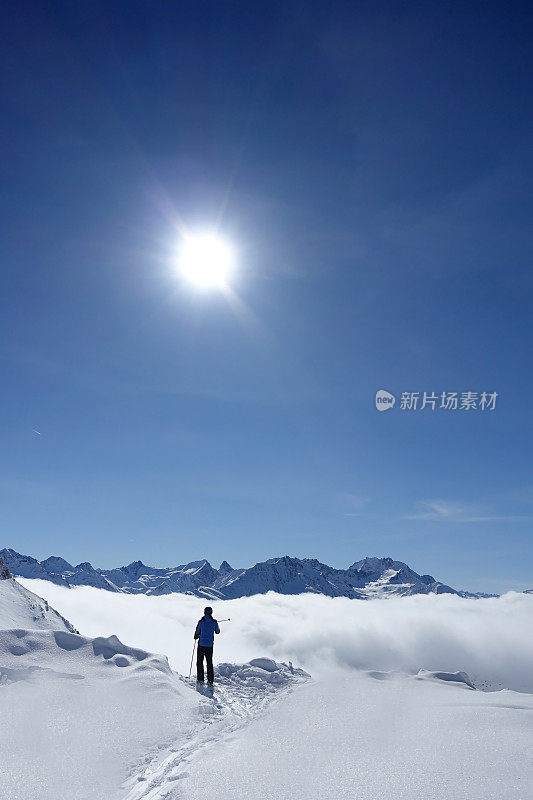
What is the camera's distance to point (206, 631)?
17.3 metres

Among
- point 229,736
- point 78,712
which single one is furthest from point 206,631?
point 229,736

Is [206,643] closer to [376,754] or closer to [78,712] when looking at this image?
[78,712]

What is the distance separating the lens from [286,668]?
18781 mm

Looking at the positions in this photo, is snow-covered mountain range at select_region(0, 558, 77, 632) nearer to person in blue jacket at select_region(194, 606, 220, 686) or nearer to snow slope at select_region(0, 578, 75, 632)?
snow slope at select_region(0, 578, 75, 632)

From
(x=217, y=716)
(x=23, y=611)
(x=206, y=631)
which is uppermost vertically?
(x=206, y=631)

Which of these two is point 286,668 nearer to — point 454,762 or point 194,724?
point 194,724

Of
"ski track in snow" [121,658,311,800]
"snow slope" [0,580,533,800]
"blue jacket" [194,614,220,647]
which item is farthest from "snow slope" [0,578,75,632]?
"ski track in snow" [121,658,311,800]

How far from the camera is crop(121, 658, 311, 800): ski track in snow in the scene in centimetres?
694

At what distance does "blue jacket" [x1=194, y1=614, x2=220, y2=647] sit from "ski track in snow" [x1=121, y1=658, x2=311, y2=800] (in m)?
1.32

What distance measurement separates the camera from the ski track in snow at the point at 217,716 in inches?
273

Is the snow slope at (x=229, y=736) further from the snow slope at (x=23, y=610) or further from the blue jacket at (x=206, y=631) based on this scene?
the snow slope at (x=23, y=610)

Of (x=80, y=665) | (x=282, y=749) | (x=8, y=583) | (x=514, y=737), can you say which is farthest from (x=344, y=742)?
(x=8, y=583)

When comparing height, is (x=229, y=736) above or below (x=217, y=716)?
above

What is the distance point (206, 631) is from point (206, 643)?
39 centimetres
